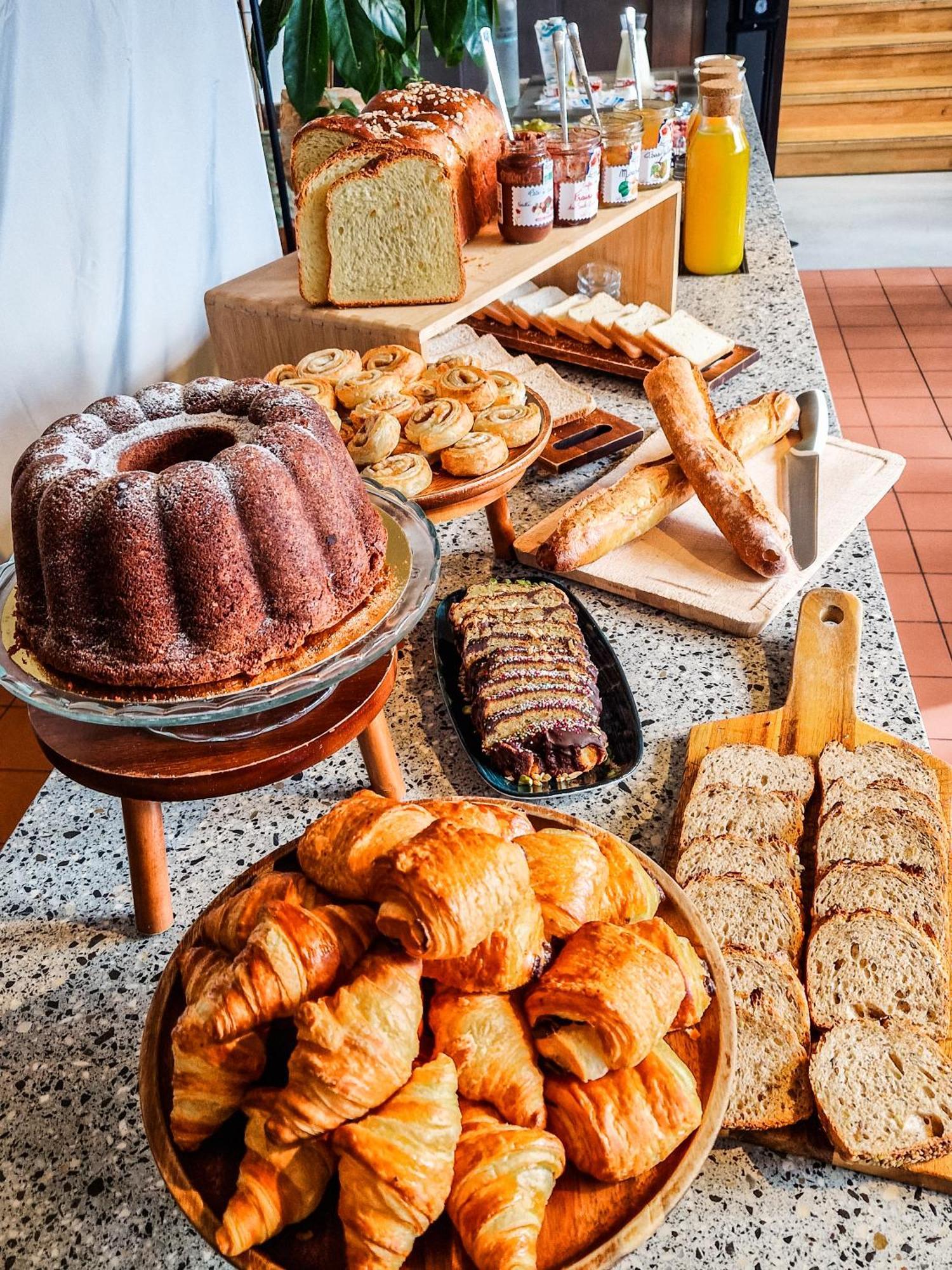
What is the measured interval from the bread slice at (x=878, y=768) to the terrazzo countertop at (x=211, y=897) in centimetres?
11

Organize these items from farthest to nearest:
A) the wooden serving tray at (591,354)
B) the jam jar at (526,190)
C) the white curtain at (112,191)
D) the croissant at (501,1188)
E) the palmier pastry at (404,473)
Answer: the wooden serving tray at (591,354), the white curtain at (112,191), the jam jar at (526,190), the palmier pastry at (404,473), the croissant at (501,1188)

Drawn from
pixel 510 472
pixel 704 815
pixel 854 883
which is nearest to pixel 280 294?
pixel 510 472

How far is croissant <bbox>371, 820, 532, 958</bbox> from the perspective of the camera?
21.4 inches

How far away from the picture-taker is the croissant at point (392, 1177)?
503 millimetres

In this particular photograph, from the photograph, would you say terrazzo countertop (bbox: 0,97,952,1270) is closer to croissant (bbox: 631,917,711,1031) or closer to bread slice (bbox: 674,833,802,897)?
bread slice (bbox: 674,833,802,897)

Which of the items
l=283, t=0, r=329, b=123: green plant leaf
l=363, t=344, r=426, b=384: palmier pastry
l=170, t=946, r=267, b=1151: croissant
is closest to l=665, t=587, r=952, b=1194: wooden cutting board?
l=170, t=946, r=267, b=1151: croissant

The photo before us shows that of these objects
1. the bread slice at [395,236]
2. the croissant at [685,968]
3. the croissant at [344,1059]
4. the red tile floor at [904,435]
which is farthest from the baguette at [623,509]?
the red tile floor at [904,435]

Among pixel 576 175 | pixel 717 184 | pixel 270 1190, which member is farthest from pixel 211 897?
pixel 717 184

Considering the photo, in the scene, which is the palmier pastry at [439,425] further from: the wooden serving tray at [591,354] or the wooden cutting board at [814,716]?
the wooden serving tray at [591,354]

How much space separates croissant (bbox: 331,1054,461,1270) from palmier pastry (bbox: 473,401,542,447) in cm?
85

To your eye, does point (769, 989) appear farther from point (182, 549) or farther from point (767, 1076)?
point (182, 549)

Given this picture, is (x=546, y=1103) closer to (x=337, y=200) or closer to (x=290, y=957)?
(x=290, y=957)

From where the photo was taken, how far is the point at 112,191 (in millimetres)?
1880

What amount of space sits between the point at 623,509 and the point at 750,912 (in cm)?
66
